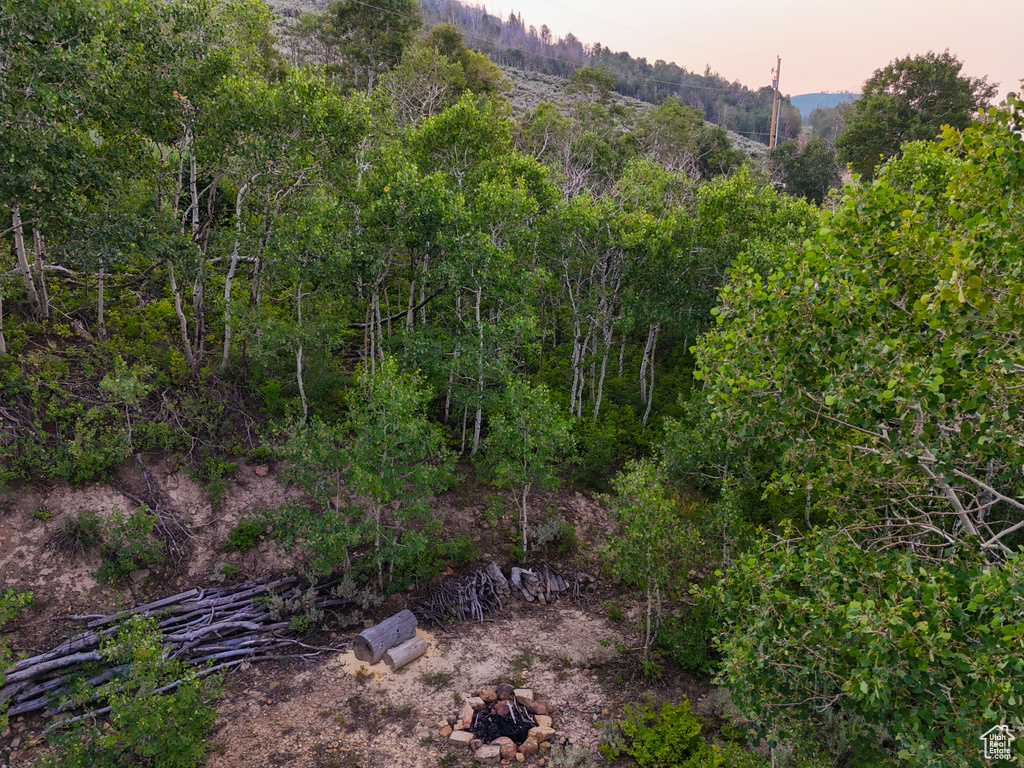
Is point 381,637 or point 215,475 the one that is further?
point 215,475

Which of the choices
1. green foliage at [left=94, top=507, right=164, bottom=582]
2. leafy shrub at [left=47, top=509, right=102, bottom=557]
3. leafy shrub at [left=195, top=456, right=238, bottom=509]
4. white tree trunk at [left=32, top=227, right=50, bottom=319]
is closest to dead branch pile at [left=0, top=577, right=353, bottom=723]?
green foliage at [left=94, top=507, right=164, bottom=582]

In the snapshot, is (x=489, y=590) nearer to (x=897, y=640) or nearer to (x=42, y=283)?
(x=897, y=640)

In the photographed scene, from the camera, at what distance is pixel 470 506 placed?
18.6 metres

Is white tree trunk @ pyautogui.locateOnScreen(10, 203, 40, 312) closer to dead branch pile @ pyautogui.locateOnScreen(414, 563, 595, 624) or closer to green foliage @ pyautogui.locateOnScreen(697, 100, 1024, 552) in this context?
dead branch pile @ pyautogui.locateOnScreen(414, 563, 595, 624)

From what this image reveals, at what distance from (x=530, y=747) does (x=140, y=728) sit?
6.73 metres

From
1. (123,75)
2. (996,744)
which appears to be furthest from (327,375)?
(996,744)

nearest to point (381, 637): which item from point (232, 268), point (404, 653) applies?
point (404, 653)

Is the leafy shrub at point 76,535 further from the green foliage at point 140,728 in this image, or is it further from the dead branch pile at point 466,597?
the dead branch pile at point 466,597

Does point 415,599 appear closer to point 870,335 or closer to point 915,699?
point 915,699

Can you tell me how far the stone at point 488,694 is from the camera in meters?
11.8

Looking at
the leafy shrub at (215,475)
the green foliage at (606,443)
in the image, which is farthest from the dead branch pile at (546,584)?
the leafy shrub at (215,475)
